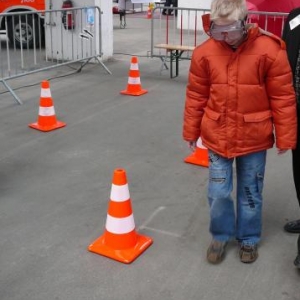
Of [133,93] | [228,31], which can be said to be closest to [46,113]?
[133,93]

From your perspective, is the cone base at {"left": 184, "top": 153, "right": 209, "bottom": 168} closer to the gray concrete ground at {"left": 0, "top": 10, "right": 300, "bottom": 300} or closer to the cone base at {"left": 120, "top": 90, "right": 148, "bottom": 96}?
the gray concrete ground at {"left": 0, "top": 10, "right": 300, "bottom": 300}

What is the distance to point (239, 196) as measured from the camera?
3402 mm

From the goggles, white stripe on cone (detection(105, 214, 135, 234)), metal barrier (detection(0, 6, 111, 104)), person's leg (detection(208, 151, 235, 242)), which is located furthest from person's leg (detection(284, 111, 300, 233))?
metal barrier (detection(0, 6, 111, 104))

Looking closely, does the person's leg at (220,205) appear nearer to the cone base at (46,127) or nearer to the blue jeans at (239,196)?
the blue jeans at (239,196)

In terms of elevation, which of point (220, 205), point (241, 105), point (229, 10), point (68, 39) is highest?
point (229, 10)

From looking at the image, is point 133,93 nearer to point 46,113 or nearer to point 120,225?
point 46,113

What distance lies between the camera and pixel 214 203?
334cm

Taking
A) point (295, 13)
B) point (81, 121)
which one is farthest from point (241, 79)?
point (81, 121)

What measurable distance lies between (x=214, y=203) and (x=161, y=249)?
58cm

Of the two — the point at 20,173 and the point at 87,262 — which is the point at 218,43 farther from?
the point at 20,173

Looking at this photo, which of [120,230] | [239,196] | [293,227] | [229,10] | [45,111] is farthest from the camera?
[45,111]

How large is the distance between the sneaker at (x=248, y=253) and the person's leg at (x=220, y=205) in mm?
126

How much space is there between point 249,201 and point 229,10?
130 centimetres

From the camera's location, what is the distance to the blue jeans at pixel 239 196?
3260 millimetres
